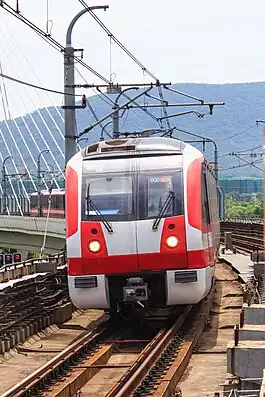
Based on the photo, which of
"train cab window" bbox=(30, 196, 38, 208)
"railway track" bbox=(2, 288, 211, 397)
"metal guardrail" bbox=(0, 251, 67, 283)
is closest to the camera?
"railway track" bbox=(2, 288, 211, 397)

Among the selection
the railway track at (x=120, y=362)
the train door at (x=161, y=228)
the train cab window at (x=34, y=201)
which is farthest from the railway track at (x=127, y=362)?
the train cab window at (x=34, y=201)

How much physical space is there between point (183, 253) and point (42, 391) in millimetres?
4276

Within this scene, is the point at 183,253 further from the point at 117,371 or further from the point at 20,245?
the point at 20,245

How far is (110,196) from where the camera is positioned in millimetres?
14461

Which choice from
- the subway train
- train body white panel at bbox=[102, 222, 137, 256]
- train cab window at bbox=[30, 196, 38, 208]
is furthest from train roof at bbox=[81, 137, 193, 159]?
train cab window at bbox=[30, 196, 38, 208]

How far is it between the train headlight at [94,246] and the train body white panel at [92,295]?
1.32ft

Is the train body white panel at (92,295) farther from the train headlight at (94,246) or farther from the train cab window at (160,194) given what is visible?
the train cab window at (160,194)

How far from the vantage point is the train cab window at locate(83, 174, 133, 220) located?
14.3 m

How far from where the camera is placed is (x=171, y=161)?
48.1ft

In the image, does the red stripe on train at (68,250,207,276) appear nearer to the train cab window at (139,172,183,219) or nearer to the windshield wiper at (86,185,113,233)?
the windshield wiper at (86,185,113,233)

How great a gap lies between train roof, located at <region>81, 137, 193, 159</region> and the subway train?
0.05m

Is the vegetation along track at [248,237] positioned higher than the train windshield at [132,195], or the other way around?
the train windshield at [132,195]

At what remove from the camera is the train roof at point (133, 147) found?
14.9 m

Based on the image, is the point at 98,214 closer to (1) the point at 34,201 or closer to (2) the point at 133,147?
(2) the point at 133,147
